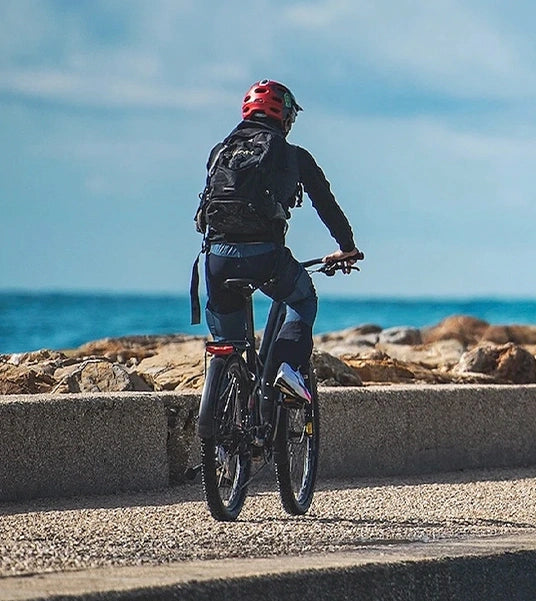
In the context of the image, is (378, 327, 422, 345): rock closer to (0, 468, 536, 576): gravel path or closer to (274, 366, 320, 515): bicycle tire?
(0, 468, 536, 576): gravel path

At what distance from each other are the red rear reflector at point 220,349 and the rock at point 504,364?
4.97 meters

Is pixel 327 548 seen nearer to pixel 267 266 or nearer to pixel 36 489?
pixel 267 266

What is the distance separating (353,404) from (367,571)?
3599 mm

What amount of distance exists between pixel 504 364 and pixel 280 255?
16.4 ft

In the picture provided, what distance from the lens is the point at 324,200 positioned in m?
6.85

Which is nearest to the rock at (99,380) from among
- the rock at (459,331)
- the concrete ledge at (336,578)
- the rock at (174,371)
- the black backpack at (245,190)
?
the rock at (174,371)

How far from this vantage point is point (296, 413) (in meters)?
7.19

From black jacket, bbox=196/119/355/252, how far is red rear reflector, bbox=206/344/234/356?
0.76 meters

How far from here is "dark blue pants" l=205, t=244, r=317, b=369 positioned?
652 centimetres

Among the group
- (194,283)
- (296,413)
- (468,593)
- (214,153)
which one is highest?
(214,153)

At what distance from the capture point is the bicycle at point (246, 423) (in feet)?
20.7

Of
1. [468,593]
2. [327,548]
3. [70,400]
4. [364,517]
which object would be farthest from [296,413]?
[468,593]

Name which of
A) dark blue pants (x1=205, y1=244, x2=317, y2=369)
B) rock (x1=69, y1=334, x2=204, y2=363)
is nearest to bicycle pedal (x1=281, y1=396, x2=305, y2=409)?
dark blue pants (x1=205, y1=244, x2=317, y2=369)

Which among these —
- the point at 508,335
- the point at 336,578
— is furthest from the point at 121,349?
the point at 508,335
